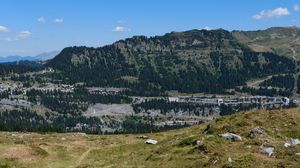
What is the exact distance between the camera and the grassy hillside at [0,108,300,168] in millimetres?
58347

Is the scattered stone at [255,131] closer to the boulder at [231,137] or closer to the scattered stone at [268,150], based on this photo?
→ the boulder at [231,137]

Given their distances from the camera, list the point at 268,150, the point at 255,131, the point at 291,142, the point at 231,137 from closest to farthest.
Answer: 1. the point at 268,150
2. the point at 291,142
3. the point at 231,137
4. the point at 255,131

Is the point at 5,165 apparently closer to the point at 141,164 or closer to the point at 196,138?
the point at 141,164

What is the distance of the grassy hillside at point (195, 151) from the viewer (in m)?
58.3

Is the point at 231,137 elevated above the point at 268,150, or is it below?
above

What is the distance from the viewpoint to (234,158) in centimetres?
5809

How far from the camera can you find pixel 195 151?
6569 centimetres

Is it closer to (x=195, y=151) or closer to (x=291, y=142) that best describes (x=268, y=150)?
(x=291, y=142)

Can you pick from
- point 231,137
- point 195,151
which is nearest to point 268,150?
point 231,137

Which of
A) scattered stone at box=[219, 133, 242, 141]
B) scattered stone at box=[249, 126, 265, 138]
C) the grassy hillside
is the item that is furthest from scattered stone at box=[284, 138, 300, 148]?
scattered stone at box=[219, 133, 242, 141]

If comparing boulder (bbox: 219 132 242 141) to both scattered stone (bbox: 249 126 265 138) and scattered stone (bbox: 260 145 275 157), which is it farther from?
scattered stone (bbox: 260 145 275 157)

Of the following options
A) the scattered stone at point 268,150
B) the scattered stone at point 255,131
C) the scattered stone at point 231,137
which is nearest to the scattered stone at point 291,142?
the scattered stone at point 268,150

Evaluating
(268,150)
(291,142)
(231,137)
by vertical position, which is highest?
(231,137)

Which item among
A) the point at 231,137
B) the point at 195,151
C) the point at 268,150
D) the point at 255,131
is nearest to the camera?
the point at 268,150
